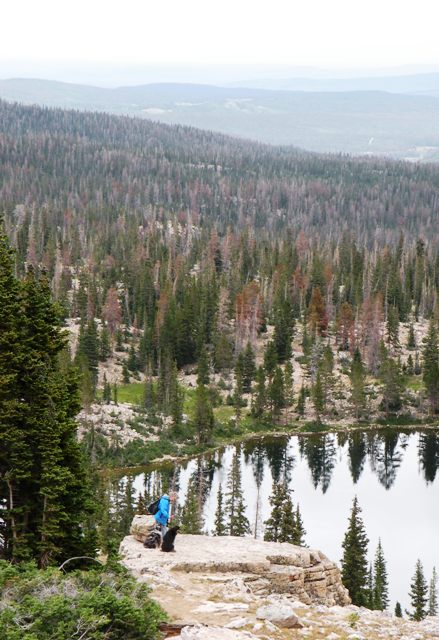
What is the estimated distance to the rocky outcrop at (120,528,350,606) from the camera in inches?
1089

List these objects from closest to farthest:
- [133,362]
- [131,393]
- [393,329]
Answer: [131,393], [133,362], [393,329]

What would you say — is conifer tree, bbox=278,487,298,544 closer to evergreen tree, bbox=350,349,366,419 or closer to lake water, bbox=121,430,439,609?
lake water, bbox=121,430,439,609

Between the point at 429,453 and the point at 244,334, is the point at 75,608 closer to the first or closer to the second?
the point at 429,453

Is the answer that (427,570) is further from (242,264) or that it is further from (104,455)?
(242,264)

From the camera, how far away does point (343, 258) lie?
618 feet

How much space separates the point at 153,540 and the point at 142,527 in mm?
1358

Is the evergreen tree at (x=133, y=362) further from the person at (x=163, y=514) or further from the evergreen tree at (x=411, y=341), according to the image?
the person at (x=163, y=514)

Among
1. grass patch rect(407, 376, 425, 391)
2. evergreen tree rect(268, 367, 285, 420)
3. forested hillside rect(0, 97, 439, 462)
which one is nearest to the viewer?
evergreen tree rect(268, 367, 285, 420)

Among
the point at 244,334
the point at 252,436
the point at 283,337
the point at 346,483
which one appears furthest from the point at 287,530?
the point at 244,334

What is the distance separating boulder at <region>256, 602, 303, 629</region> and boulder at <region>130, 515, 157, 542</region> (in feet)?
28.0

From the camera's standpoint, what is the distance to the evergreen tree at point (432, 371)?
118 m

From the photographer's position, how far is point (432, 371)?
118375mm

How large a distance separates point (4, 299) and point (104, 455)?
64.3 meters

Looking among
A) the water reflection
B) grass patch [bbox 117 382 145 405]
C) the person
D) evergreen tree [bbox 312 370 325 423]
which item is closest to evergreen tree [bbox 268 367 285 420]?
evergreen tree [bbox 312 370 325 423]
